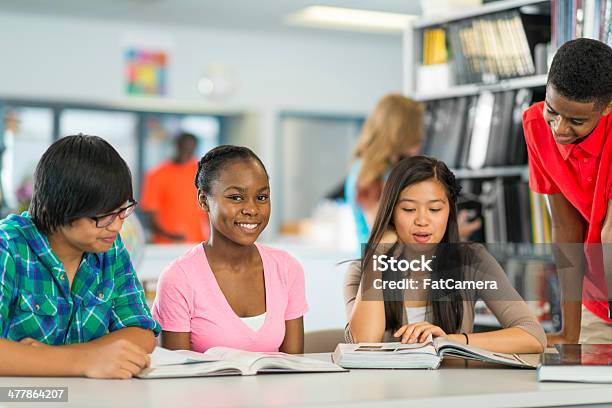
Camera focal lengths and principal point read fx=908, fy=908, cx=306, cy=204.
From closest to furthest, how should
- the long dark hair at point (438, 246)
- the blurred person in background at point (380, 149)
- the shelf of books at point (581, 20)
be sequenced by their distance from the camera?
the long dark hair at point (438, 246)
the shelf of books at point (581, 20)
the blurred person in background at point (380, 149)

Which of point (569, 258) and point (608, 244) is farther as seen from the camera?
point (569, 258)

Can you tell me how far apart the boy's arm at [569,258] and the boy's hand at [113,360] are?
1.11 meters

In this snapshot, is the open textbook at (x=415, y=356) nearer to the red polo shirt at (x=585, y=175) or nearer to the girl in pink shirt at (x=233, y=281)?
the girl in pink shirt at (x=233, y=281)

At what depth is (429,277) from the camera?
6.61 feet

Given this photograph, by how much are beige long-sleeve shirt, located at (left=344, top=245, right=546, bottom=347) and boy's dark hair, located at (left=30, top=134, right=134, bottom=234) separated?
685 mm

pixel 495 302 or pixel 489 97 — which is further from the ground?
pixel 489 97

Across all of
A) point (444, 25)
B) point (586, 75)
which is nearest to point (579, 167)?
point (586, 75)

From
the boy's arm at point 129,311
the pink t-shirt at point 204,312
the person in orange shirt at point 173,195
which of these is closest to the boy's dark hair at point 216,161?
the pink t-shirt at point 204,312

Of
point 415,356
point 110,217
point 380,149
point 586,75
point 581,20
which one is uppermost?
point 581,20

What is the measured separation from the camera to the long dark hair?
2.04 metres

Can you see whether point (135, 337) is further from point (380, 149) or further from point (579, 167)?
point (380, 149)

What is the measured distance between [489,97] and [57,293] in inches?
93.6

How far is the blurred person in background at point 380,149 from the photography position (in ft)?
11.2

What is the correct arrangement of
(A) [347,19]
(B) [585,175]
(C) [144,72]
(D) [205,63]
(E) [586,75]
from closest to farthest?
(E) [586,75]
(B) [585,175]
(A) [347,19]
(C) [144,72]
(D) [205,63]
